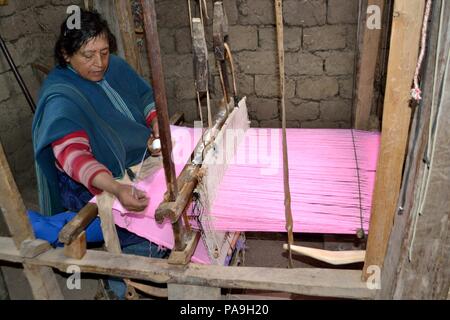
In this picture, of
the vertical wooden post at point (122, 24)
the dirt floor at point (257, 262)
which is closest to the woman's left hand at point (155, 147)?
the dirt floor at point (257, 262)

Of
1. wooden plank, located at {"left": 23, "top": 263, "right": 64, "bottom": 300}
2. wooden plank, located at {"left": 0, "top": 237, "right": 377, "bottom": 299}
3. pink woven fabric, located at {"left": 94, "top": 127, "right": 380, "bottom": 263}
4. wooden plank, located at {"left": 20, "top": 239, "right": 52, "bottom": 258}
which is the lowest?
wooden plank, located at {"left": 23, "top": 263, "right": 64, "bottom": 300}

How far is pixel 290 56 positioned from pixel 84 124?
6.64ft

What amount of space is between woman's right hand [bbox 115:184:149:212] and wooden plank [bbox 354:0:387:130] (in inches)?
53.7

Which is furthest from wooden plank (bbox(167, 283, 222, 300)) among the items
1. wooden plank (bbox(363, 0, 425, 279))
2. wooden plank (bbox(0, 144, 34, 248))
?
wooden plank (bbox(0, 144, 34, 248))

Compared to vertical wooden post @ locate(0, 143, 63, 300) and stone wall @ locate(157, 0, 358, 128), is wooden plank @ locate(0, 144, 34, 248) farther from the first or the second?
stone wall @ locate(157, 0, 358, 128)

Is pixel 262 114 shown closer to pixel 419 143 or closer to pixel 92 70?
pixel 92 70

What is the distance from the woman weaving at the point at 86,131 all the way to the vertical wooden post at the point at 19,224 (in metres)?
0.30

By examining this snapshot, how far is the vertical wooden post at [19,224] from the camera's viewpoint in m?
1.61

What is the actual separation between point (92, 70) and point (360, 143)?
1516 mm

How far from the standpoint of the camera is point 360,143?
2.12 m

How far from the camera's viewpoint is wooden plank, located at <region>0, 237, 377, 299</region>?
4.53 feet

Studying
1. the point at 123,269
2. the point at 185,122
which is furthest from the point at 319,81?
the point at 123,269

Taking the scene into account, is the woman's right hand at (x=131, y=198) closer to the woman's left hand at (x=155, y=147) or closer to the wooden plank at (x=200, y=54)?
the woman's left hand at (x=155, y=147)

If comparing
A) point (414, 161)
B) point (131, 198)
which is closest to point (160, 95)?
point (131, 198)
